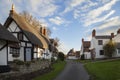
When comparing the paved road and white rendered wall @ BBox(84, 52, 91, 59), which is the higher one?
white rendered wall @ BBox(84, 52, 91, 59)

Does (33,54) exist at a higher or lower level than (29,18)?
lower

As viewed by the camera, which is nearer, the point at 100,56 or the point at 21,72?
the point at 21,72

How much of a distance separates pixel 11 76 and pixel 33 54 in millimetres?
14651

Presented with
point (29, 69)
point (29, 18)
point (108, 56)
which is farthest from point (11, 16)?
point (108, 56)

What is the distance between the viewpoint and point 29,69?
26.6 m

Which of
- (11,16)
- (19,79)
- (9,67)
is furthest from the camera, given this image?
(11,16)

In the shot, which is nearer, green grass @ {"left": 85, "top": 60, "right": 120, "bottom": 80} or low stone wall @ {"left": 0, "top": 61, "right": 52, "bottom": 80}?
low stone wall @ {"left": 0, "top": 61, "right": 52, "bottom": 80}

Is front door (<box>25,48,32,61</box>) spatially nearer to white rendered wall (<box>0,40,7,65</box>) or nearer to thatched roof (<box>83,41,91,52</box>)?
white rendered wall (<box>0,40,7,65</box>)

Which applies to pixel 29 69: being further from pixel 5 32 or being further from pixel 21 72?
pixel 5 32

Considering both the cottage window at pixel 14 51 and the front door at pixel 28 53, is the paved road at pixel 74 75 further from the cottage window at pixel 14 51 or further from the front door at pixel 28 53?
the front door at pixel 28 53

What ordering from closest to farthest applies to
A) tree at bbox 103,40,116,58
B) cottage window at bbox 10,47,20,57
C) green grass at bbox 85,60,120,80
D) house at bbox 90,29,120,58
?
green grass at bbox 85,60,120,80 → cottage window at bbox 10,47,20,57 → tree at bbox 103,40,116,58 → house at bbox 90,29,120,58

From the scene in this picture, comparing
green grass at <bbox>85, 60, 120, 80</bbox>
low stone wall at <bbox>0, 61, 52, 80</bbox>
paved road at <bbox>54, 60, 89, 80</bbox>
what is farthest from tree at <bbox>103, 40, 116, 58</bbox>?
low stone wall at <bbox>0, 61, 52, 80</bbox>

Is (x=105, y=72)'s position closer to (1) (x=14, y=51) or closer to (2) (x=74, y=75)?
(2) (x=74, y=75)

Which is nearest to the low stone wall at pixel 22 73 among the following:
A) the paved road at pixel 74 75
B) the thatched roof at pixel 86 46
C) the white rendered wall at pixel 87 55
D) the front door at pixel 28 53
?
the paved road at pixel 74 75
